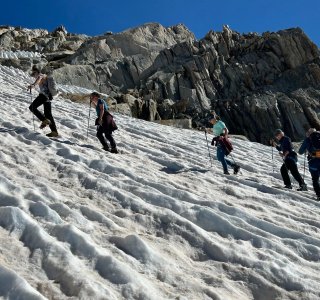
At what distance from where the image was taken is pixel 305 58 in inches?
2235

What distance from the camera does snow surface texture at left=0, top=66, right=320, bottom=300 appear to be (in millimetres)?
5031

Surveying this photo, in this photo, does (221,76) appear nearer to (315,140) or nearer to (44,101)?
(44,101)

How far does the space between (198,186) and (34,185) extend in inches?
153

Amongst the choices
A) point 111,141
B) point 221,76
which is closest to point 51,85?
point 111,141

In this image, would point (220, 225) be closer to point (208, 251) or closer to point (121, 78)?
point (208, 251)

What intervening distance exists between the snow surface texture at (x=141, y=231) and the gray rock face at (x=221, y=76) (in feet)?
98.7

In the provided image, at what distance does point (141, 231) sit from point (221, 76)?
51.8 meters

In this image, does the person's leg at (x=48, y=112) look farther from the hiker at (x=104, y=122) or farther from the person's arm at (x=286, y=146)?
the person's arm at (x=286, y=146)

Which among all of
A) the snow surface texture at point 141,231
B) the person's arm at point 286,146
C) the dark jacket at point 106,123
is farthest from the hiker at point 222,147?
the dark jacket at point 106,123

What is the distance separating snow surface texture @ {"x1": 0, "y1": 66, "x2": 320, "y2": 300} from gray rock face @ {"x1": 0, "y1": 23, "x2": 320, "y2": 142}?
3009cm

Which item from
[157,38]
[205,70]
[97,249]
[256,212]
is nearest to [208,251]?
[97,249]

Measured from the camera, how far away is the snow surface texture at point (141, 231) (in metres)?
5.03

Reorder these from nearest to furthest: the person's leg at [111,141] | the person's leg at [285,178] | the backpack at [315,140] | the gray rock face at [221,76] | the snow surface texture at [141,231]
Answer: the snow surface texture at [141,231] < the backpack at [315,140] < the person's leg at [285,178] < the person's leg at [111,141] < the gray rock face at [221,76]

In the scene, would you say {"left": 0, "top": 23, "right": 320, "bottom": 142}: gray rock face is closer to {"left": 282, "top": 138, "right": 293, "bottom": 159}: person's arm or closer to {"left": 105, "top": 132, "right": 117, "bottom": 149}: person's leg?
{"left": 105, "top": 132, "right": 117, "bottom": 149}: person's leg
